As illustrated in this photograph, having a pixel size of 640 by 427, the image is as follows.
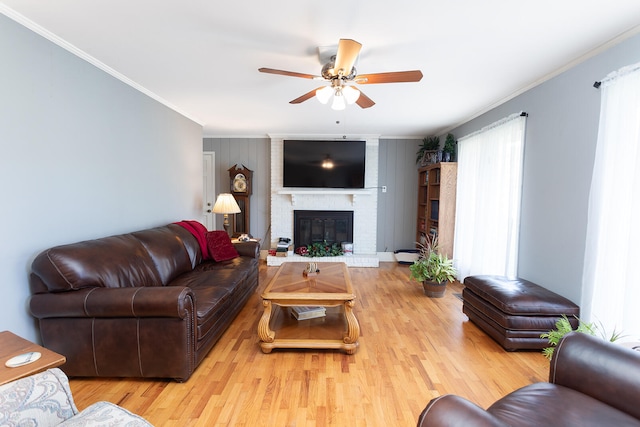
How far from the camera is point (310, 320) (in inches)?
111

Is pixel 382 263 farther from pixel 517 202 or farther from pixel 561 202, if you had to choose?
pixel 561 202

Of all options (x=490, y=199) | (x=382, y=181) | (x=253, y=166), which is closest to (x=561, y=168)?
(x=490, y=199)

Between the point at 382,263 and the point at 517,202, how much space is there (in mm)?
2849

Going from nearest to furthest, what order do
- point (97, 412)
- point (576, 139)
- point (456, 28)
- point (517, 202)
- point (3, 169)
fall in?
point (97, 412) < point (3, 169) < point (456, 28) < point (576, 139) < point (517, 202)

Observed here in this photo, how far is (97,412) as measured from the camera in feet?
3.27

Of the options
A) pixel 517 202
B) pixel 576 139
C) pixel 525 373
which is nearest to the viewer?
pixel 525 373

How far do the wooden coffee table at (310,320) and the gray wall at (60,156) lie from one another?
5.37ft

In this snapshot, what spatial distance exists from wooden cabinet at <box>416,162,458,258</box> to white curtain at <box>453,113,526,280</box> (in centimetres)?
18

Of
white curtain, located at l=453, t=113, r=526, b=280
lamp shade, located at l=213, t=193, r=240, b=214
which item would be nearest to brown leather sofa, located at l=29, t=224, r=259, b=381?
lamp shade, located at l=213, t=193, r=240, b=214

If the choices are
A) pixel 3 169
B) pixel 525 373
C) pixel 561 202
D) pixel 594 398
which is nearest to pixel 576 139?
pixel 561 202

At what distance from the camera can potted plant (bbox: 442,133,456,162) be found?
4.62 metres

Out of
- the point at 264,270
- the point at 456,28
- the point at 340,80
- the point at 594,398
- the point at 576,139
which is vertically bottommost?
the point at 264,270

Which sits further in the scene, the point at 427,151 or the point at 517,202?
the point at 427,151

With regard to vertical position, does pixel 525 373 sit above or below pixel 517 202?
below
